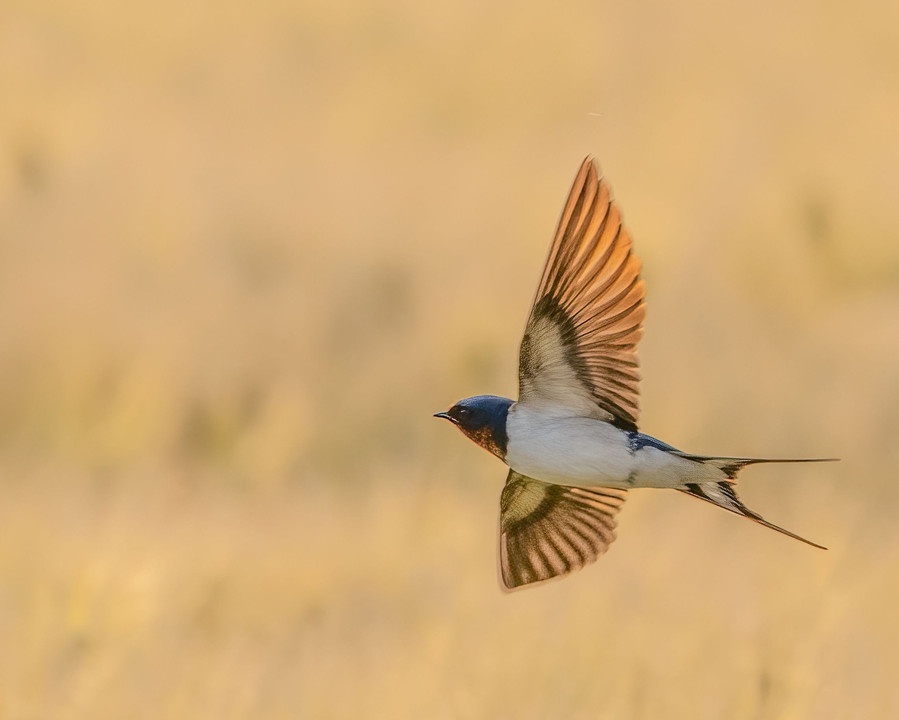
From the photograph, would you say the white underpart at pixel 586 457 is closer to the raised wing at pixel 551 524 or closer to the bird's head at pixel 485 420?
the bird's head at pixel 485 420

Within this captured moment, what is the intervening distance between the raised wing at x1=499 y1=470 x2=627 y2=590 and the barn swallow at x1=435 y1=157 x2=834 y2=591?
19cm

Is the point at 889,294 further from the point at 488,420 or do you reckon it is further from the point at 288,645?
the point at 488,420

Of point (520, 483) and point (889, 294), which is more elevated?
point (889, 294)

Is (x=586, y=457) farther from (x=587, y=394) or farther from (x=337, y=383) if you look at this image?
(x=337, y=383)

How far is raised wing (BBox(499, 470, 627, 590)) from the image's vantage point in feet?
5.72

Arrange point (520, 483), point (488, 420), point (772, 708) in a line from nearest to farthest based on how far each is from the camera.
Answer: point (488, 420)
point (520, 483)
point (772, 708)

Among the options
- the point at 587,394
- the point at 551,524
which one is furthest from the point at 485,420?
the point at 551,524

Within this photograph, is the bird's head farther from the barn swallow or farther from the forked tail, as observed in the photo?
the forked tail

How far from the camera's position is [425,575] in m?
2.83

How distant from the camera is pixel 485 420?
1.58m

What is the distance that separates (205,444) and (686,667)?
3.53ft

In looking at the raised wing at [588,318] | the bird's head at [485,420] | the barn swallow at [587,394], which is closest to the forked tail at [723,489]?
the barn swallow at [587,394]

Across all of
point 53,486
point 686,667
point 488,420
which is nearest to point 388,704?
point 686,667

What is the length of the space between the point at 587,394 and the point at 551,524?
269mm
